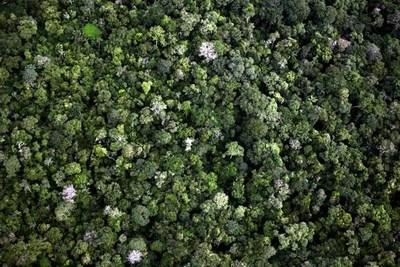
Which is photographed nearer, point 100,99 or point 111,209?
point 111,209

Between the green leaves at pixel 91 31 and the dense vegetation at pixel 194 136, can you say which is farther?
the green leaves at pixel 91 31

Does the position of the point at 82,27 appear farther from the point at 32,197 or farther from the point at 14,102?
the point at 32,197

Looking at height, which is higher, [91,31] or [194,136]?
[91,31]

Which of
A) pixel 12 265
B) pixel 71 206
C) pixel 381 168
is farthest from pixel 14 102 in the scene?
pixel 381 168

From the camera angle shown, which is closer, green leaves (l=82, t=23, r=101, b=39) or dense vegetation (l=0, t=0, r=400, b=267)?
dense vegetation (l=0, t=0, r=400, b=267)

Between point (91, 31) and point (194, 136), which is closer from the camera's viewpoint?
point (194, 136)
